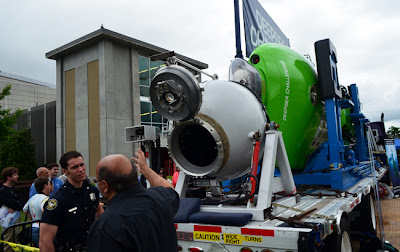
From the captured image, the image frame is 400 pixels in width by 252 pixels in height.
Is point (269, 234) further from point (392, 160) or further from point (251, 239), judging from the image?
point (392, 160)

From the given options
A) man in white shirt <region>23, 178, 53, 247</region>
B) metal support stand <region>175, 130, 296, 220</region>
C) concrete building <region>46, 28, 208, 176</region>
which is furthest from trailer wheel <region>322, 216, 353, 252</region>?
concrete building <region>46, 28, 208, 176</region>

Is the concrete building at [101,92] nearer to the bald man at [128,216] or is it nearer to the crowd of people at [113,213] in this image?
the crowd of people at [113,213]

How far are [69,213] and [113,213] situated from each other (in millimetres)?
1346

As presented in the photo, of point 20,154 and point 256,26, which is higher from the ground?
point 256,26

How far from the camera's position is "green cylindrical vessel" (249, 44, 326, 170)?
4695 mm

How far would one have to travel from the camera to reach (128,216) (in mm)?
1700

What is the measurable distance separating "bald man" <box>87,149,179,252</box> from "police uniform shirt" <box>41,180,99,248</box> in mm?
1114

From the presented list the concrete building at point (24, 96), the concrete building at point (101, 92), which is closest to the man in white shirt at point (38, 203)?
the concrete building at point (101, 92)

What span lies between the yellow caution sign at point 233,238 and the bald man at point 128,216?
34.3 inches

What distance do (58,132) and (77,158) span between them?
22405 mm

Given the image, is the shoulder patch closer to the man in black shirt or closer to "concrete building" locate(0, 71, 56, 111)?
the man in black shirt

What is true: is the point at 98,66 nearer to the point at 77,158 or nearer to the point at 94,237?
the point at 77,158

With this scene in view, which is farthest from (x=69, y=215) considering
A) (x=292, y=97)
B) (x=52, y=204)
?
(x=292, y=97)

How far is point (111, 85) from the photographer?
2073cm
